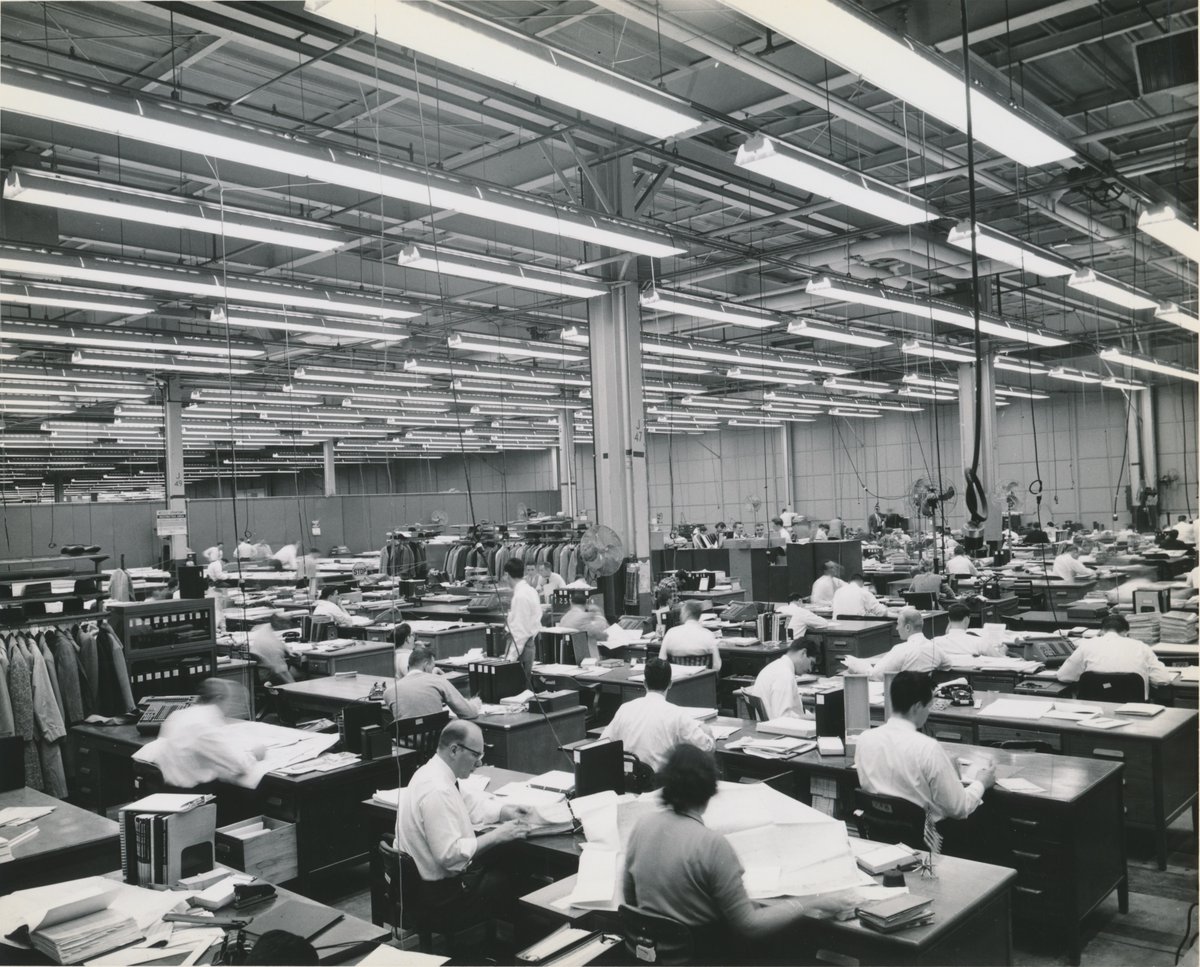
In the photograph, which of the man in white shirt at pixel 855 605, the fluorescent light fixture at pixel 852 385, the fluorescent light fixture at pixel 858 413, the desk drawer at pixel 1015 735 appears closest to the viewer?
the desk drawer at pixel 1015 735

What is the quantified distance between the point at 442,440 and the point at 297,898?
22.8m

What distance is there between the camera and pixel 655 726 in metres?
4.57

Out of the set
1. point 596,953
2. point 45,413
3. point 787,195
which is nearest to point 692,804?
point 596,953

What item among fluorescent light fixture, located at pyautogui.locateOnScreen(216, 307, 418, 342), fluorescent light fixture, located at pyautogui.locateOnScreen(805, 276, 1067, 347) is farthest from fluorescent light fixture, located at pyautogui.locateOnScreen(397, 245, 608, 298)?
fluorescent light fixture, located at pyautogui.locateOnScreen(805, 276, 1067, 347)

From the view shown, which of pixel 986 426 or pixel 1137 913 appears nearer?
pixel 1137 913

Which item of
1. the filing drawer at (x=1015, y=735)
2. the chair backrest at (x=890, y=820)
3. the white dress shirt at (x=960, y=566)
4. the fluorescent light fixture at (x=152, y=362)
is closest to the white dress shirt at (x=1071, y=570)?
the white dress shirt at (x=960, y=566)

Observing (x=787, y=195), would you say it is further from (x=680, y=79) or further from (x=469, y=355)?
(x=469, y=355)

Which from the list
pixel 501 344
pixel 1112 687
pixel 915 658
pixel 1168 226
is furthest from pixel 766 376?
pixel 1112 687

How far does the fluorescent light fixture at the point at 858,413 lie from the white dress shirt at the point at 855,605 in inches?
509

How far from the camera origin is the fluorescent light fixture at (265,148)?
13.2 ft

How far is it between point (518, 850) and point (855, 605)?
22.9 ft

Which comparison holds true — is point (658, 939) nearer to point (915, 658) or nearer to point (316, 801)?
point (316, 801)

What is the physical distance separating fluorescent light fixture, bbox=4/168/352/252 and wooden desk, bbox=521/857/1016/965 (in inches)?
169

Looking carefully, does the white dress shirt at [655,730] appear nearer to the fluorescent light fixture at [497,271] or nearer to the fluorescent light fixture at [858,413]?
the fluorescent light fixture at [497,271]
